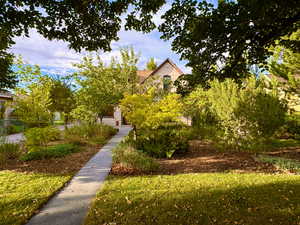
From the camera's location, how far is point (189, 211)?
3.24 metres

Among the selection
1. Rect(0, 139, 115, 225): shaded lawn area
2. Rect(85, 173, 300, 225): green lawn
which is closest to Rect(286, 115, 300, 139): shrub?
Rect(85, 173, 300, 225): green lawn

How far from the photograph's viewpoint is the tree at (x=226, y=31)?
8.30 ft

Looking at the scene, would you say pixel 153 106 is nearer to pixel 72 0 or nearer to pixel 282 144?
pixel 72 0

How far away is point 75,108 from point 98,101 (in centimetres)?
290

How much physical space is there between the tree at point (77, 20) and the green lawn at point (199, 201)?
11.5 feet

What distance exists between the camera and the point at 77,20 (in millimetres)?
3414

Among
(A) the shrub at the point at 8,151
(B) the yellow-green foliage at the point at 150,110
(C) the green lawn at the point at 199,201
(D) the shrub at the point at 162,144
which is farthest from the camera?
(B) the yellow-green foliage at the point at 150,110

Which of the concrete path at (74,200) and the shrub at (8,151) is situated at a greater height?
the shrub at (8,151)

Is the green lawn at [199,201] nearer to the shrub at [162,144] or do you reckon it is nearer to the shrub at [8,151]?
the shrub at [162,144]

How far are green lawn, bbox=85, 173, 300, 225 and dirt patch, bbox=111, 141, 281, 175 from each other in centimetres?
73

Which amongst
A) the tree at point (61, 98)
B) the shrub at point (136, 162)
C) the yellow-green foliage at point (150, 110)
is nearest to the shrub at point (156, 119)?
the yellow-green foliage at point (150, 110)

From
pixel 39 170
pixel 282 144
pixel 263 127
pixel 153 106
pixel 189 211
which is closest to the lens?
pixel 189 211

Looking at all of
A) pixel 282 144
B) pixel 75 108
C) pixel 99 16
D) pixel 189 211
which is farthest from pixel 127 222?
pixel 75 108

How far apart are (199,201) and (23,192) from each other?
4.30 m
